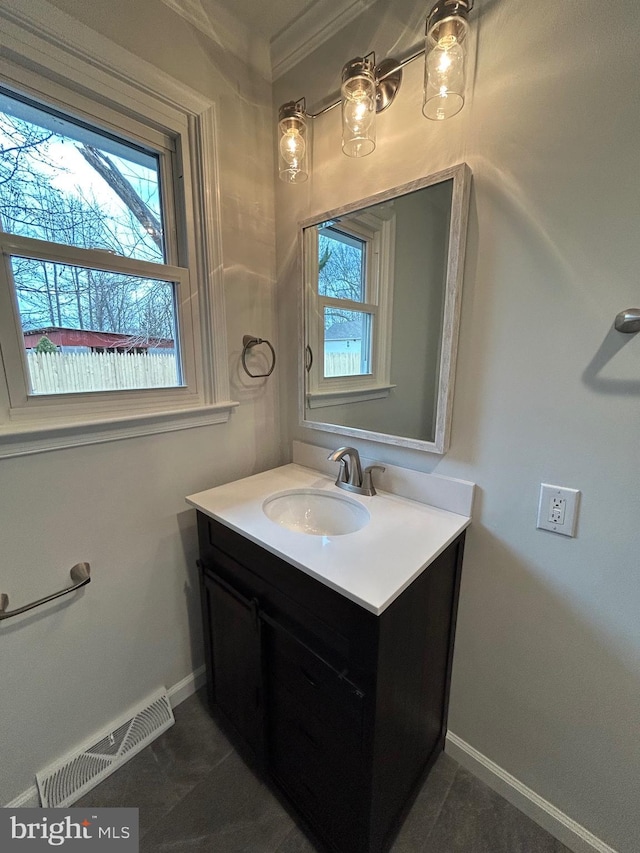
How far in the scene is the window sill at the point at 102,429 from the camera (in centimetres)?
91

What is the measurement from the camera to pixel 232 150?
127cm

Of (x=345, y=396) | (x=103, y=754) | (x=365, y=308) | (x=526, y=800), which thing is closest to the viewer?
(x=526, y=800)

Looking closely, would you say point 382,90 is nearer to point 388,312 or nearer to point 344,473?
point 388,312

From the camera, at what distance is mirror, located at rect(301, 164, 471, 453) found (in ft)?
3.27

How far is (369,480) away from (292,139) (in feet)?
3.78

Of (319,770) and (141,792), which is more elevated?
(319,770)

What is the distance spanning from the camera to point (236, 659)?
113 centimetres

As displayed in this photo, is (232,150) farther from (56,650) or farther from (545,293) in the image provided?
(56,650)

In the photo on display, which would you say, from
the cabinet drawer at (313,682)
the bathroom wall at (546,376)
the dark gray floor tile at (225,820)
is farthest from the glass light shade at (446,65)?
the dark gray floor tile at (225,820)

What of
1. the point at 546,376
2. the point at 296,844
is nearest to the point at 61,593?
the point at 296,844

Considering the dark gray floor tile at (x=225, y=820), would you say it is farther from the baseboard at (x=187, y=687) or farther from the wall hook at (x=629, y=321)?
the wall hook at (x=629, y=321)

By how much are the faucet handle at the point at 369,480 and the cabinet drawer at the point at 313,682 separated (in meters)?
0.51

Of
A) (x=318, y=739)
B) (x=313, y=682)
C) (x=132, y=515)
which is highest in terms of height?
(x=132, y=515)

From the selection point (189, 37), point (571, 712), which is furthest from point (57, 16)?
point (571, 712)
